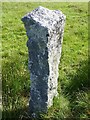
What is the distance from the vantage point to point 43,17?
649 cm

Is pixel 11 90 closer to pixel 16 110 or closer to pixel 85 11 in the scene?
pixel 16 110

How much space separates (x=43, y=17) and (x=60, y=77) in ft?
8.43

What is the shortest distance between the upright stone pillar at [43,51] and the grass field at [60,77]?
0.35 metres

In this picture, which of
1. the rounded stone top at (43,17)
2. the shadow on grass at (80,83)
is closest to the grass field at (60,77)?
the shadow on grass at (80,83)

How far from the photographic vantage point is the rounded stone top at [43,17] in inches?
246

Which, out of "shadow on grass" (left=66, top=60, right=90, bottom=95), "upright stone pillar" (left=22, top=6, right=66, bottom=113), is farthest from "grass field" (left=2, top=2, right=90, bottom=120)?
"upright stone pillar" (left=22, top=6, right=66, bottom=113)

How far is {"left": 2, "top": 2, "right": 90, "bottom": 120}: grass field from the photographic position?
7270 mm

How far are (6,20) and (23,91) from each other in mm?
5624

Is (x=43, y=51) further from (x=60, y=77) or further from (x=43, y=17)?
(x=60, y=77)

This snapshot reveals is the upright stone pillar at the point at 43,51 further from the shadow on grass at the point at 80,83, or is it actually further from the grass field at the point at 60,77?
the shadow on grass at the point at 80,83

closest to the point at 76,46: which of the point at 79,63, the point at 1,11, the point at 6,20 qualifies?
the point at 79,63

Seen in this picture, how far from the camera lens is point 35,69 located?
6.79 metres

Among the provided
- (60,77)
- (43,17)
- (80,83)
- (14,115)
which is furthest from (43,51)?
(60,77)

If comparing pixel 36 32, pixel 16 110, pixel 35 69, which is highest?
pixel 36 32
